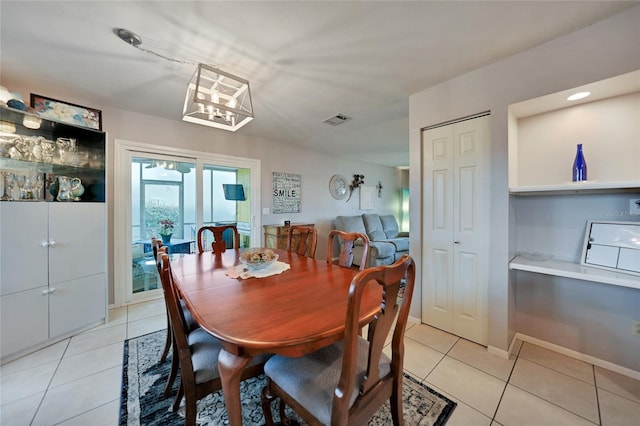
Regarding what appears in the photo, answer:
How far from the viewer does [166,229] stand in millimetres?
3271

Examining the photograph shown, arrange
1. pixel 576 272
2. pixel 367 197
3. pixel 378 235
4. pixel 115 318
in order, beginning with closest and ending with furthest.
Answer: pixel 576 272
pixel 115 318
pixel 378 235
pixel 367 197

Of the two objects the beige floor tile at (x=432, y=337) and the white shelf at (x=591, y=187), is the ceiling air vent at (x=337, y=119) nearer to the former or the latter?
the white shelf at (x=591, y=187)

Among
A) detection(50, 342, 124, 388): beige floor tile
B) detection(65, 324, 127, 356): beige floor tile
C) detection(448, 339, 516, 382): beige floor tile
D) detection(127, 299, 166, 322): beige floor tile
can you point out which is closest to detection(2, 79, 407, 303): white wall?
detection(127, 299, 166, 322): beige floor tile

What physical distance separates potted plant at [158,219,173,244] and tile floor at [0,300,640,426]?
1.33 meters

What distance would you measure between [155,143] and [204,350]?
9.55 feet

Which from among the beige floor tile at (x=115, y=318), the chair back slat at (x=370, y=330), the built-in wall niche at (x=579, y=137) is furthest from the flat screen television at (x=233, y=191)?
the built-in wall niche at (x=579, y=137)

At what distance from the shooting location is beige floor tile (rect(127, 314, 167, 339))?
233 cm

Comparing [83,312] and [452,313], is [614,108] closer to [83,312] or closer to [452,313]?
[452,313]

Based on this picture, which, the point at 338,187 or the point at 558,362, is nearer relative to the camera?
the point at 558,362

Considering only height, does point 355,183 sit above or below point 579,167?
above

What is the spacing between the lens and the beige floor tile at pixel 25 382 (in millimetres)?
1533

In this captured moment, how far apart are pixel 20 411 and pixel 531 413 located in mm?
3045

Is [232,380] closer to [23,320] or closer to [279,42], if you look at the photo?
[279,42]

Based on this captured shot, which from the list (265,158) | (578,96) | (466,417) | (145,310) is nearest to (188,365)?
(466,417)
